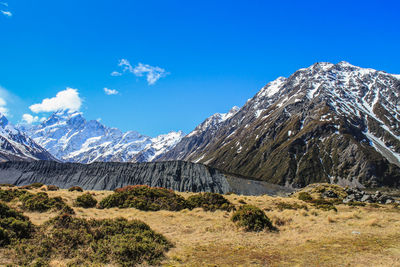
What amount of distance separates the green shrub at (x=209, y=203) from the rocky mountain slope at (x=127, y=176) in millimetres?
56222

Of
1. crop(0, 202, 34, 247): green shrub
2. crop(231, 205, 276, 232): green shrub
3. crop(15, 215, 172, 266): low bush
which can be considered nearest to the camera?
crop(15, 215, 172, 266): low bush

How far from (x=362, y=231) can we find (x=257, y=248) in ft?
30.7

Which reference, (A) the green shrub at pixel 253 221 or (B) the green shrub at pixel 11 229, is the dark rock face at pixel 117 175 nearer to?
(A) the green shrub at pixel 253 221

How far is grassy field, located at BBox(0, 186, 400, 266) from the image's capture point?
43.7 feet

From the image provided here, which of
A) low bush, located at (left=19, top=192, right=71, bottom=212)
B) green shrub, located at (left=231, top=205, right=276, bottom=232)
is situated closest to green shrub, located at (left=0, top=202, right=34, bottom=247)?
low bush, located at (left=19, top=192, right=71, bottom=212)

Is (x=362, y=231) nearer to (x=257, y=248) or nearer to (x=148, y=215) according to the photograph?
(x=257, y=248)

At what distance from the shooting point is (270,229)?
20.5 m

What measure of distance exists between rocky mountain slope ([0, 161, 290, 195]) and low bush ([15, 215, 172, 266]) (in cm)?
7273

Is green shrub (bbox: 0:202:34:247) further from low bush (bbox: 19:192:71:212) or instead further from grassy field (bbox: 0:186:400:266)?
low bush (bbox: 19:192:71:212)

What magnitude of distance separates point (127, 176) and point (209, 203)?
69.7 metres

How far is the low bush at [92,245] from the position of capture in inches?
509

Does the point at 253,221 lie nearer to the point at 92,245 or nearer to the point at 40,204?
the point at 92,245

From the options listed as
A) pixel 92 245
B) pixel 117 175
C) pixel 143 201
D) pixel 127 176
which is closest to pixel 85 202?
pixel 143 201

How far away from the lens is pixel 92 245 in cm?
1429
